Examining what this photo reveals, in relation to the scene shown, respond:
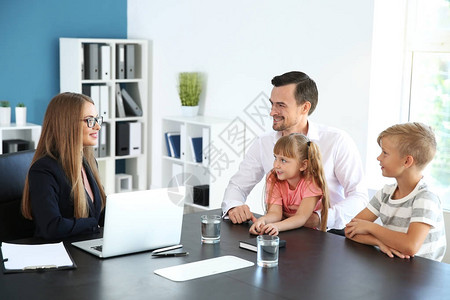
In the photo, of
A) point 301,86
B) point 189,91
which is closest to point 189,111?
point 189,91

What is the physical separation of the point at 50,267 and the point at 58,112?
31.8 inches

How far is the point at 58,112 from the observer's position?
8.41 feet

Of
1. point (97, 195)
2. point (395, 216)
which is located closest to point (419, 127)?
point (395, 216)

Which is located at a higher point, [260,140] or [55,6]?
[55,6]

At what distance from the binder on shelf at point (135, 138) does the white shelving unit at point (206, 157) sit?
Answer: 0.40 m

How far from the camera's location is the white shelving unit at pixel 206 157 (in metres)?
5.01

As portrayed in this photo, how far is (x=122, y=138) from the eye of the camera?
18.7ft

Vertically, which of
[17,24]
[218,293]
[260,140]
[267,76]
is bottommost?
[218,293]

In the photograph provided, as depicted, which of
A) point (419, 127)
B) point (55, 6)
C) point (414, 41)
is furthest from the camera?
point (55, 6)

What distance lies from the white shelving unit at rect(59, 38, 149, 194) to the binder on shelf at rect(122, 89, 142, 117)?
47 mm

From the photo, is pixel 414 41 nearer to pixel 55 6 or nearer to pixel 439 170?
pixel 439 170

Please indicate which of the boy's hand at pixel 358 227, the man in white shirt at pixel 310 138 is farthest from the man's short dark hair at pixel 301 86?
the boy's hand at pixel 358 227

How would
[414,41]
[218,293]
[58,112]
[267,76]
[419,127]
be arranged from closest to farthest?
[218,293] < [419,127] < [58,112] < [414,41] < [267,76]

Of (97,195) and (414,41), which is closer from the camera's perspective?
(97,195)
